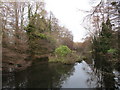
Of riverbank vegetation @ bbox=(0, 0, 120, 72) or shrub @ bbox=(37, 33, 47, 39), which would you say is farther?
shrub @ bbox=(37, 33, 47, 39)

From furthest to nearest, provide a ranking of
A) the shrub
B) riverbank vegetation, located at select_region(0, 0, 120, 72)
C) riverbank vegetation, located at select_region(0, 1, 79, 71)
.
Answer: the shrub < riverbank vegetation, located at select_region(0, 0, 120, 72) < riverbank vegetation, located at select_region(0, 1, 79, 71)

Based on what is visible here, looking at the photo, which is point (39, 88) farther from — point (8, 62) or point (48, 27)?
point (48, 27)

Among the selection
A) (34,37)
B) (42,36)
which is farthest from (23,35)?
(42,36)

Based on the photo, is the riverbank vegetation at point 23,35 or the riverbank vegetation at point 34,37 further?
the riverbank vegetation at point 34,37

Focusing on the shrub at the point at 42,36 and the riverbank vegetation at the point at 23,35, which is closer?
the riverbank vegetation at the point at 23,35

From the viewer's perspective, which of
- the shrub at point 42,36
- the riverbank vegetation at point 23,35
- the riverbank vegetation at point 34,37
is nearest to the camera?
the riverbank vegetation at point 23,35

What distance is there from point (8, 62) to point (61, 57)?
726 cm

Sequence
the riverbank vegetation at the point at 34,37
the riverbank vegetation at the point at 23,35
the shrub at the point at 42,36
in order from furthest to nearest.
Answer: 1. the shrub at the point at 42,36
2. the riverbank vegetation at the point at 34,37
3. the riverbank vegetation at the point at 23,35

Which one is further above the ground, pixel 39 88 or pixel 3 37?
pixel 3 37

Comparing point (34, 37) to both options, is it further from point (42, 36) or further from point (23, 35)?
point (23, 35)

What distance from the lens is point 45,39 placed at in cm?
1410

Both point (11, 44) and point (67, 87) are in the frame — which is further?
point (11, 44)

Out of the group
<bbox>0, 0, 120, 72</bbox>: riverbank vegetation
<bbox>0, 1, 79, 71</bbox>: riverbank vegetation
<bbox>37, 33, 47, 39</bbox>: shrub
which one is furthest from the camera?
<bbox>37, 33, 47, 39</bbox>: shrub

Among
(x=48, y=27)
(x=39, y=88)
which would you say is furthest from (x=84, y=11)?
(x=48, y=27)
